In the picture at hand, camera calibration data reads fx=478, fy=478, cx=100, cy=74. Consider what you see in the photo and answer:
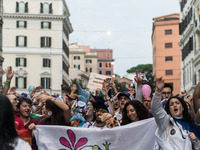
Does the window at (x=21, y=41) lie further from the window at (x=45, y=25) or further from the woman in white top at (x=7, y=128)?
the woman in white top at (x=7, y=128)

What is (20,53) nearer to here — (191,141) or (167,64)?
(167,64)

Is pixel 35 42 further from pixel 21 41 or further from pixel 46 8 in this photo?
pixel 46 8

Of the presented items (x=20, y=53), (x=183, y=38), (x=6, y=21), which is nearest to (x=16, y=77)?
(x=20, y=53)

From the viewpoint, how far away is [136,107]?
6.77 meters

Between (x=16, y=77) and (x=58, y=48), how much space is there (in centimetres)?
674

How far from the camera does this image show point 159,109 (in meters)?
5.94

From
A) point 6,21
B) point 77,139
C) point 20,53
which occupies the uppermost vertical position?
point 6,21

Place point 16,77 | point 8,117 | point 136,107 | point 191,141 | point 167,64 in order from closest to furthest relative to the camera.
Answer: point 8,117 → point 191,141 → point 136,107 → point 16,77 → point 167,64

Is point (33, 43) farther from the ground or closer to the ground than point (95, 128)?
farther from the ground

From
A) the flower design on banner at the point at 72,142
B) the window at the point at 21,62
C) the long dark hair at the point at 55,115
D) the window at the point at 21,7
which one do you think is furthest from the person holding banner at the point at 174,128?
the window at the point at 21,7

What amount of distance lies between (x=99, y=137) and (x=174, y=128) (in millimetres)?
1277

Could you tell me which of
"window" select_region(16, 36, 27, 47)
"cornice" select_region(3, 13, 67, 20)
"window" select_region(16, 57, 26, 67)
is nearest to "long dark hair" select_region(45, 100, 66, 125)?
"window" select_region(16, 57, 26, 67)

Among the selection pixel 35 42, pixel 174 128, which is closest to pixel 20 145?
pixel 174 128

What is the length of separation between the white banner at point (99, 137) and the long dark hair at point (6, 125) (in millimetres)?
3152
